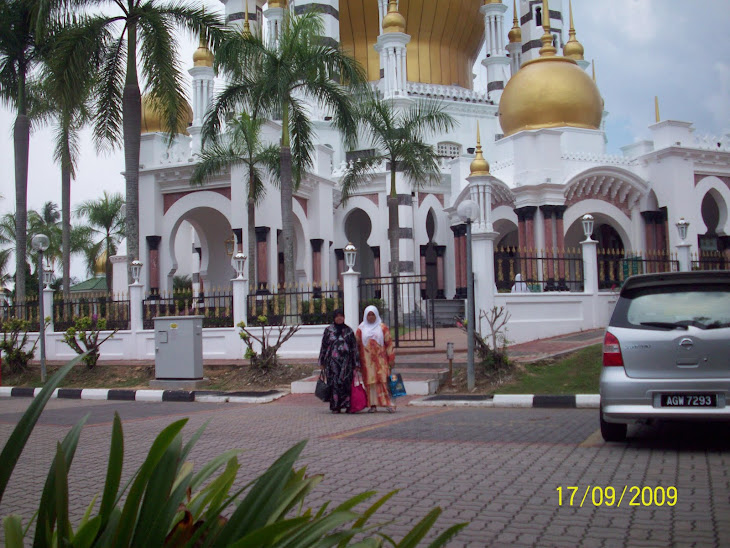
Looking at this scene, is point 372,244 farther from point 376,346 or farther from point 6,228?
point 6,228

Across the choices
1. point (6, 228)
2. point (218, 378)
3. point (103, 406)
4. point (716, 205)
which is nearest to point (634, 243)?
point (716, 205)

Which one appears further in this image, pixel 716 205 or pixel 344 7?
pixel 344 7

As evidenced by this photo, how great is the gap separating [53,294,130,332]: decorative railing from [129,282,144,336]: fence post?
50 cm

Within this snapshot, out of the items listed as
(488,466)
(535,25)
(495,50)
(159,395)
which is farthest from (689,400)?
(535,25)

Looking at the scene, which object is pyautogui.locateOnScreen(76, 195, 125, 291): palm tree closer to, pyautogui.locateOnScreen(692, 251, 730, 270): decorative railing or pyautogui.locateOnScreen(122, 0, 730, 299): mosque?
pyautogui.locateOnScreen(122, 0, 730, 299): mosque

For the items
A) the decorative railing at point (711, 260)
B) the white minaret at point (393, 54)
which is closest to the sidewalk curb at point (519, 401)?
the decorative railing at point (711, 260)

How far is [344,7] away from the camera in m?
35.7

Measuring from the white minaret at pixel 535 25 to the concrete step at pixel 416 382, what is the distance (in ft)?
86.2

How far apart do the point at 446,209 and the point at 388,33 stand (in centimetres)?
790

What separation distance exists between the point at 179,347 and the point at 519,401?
7111 millimetres

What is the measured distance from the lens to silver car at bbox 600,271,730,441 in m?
6.40

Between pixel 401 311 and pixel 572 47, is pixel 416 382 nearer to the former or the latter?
pixel 401 311

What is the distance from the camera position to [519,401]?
36.2 feet

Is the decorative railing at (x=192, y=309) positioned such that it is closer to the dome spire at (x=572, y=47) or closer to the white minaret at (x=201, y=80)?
the white minaret at (x=201, y=80)
